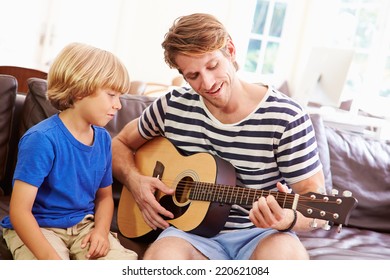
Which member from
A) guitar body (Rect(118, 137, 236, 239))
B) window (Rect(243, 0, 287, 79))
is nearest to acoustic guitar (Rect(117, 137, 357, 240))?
guitar body (Rect(118, 137, 236, 239))

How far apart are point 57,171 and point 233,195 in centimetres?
49

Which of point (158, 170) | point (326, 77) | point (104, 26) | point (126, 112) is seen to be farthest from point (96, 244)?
point (104, 26)

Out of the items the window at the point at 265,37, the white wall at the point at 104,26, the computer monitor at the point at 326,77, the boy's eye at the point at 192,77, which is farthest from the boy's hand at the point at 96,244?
the window at the point at 265,37

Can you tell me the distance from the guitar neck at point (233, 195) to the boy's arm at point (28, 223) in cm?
47

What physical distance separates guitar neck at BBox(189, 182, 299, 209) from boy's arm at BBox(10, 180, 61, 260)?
47cm

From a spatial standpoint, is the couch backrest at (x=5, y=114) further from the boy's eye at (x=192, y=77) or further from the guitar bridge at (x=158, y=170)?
the boy's eye at (x=192, y=77)

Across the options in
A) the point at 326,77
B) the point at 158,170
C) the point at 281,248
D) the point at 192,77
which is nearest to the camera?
the point at 281,248

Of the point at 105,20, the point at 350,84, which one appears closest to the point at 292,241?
the point at 350,84

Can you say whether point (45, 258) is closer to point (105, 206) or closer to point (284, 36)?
point (105, 206)

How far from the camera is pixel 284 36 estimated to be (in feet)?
25.7

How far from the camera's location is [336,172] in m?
2.75

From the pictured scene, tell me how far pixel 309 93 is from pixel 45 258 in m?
3.21

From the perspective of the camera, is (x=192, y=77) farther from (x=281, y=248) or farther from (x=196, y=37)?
(x=281, y=248)

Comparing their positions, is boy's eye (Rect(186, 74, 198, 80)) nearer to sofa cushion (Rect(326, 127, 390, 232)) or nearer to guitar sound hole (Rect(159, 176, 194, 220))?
guitar sound hole (Rect(159, 176, 194, 220))
